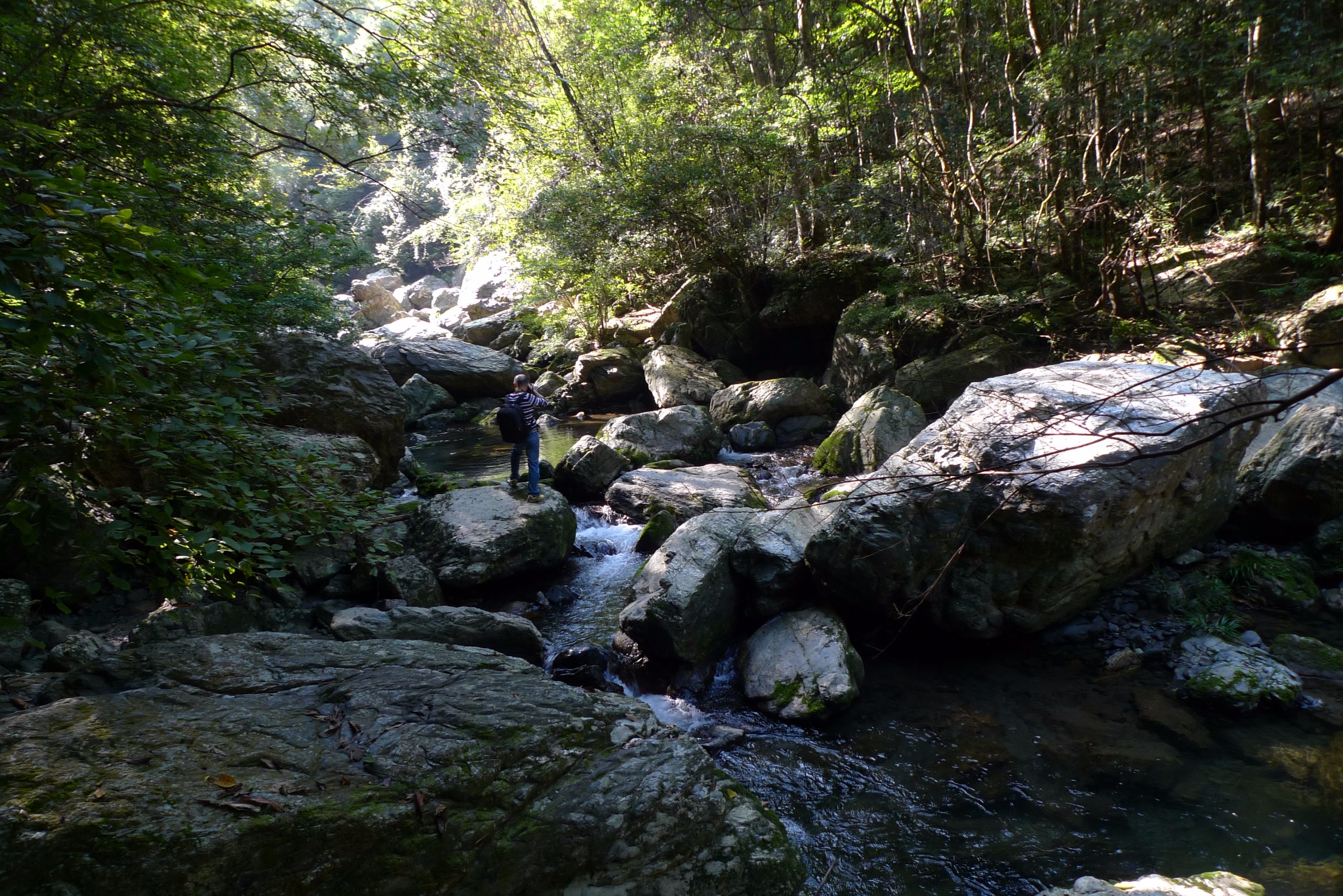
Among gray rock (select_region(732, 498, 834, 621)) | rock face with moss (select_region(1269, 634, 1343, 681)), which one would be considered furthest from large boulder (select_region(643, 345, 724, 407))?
rock face with moss (select_region(1269, 634, 1343, 681))

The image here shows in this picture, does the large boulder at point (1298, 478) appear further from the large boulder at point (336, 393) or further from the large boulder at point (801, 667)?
the large boulder at point (336, 393)

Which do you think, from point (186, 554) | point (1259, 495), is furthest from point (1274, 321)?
point (186, 554)

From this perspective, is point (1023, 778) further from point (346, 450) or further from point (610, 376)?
point (610, 376)

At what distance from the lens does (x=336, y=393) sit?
8852mm

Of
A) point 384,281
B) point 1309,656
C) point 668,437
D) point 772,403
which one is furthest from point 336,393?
point 384,281

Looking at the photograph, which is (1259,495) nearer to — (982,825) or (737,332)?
(982,825)

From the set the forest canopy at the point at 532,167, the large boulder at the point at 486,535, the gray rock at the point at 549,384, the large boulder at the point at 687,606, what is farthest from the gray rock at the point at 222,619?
the gray rock at the point at 549,384

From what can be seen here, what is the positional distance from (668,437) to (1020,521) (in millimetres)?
7343

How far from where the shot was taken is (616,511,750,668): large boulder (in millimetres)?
5945

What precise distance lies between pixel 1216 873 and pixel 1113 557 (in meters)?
3.02

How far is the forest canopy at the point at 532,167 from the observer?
119 inches

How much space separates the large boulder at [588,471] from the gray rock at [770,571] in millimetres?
4449

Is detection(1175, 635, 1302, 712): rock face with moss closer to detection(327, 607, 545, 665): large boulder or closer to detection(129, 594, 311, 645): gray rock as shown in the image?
detection(327, 607, 545, 665): large boulder

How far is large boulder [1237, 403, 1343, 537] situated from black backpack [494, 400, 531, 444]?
8.54 m
